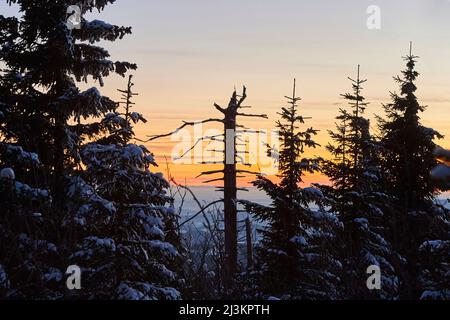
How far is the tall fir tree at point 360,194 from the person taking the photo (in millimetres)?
16906

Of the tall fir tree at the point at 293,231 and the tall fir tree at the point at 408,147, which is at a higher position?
the tall fir tree at the point at 408,147

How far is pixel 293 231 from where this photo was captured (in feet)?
51.0

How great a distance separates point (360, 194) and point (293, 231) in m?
3.95

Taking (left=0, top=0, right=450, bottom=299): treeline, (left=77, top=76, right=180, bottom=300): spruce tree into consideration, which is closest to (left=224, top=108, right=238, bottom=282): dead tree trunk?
(left=0, top=0, right=450, bottom=299): treeline

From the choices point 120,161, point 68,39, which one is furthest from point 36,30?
point 120,161

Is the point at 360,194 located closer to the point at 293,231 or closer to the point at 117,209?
the point at 293,231

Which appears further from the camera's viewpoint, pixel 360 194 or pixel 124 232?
pixel 360 194

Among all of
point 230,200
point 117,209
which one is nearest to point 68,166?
point 117,209

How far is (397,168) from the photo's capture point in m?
21.3

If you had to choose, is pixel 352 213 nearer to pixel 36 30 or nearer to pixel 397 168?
pixel 397 168

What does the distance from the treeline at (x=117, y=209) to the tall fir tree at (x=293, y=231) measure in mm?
41

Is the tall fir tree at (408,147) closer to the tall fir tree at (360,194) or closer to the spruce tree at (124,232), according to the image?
the tall fir tree at (360,194)

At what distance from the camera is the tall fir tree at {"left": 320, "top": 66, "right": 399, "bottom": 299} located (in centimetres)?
1691

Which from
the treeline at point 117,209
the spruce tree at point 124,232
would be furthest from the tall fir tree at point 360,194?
the spruce tree at point 124,232
